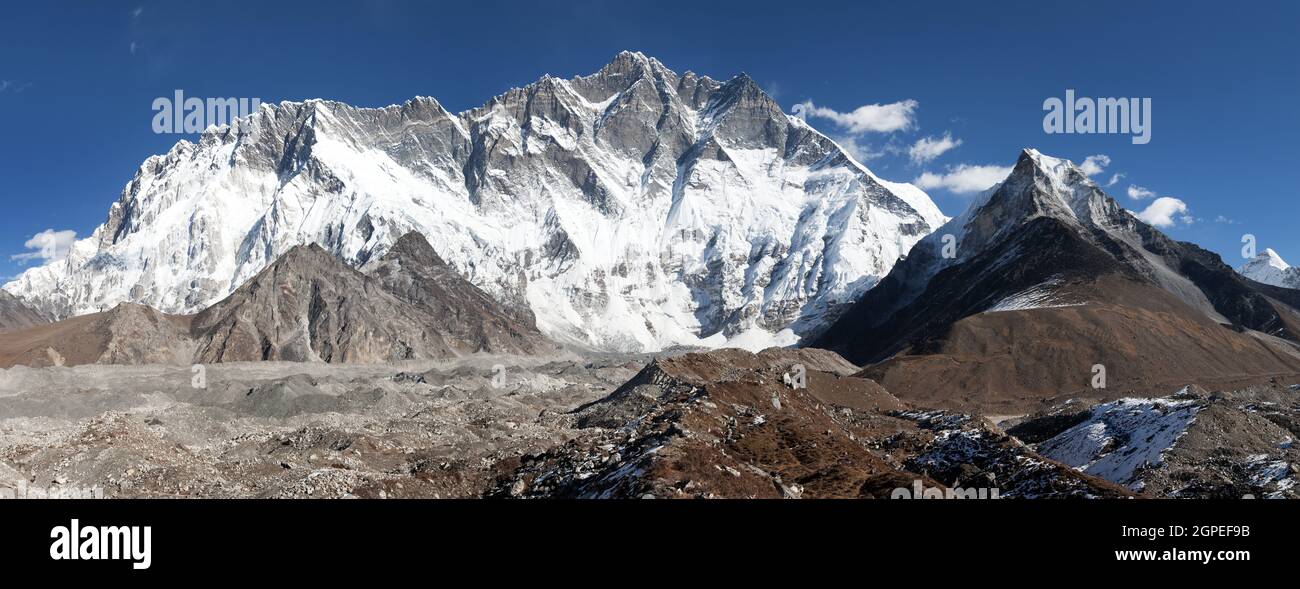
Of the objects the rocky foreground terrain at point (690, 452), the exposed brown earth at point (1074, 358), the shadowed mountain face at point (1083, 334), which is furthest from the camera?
the shadowed mountain face at point (1083, 334)

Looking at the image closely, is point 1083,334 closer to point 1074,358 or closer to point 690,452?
point 1074,358

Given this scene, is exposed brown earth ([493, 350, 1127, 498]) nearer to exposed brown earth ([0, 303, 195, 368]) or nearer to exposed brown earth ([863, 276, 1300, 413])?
exposed brown earth ([863, 276, 1300, 413])

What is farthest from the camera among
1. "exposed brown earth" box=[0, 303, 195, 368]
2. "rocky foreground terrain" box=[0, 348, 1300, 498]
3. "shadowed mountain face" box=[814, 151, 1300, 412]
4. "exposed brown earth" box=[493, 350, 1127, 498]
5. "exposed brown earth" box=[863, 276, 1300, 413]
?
"exposed brown earth" box=[0, 303, 195, 368]

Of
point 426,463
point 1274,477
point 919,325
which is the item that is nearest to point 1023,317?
point 919,325

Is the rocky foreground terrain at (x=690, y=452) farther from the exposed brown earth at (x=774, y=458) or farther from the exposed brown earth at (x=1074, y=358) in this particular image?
the exposed brown earth at (x=1074, y=358)

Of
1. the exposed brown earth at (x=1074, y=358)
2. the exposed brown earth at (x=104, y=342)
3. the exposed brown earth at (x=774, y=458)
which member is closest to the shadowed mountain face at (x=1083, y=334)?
the exposed brown earth at (x=1074, y=358)

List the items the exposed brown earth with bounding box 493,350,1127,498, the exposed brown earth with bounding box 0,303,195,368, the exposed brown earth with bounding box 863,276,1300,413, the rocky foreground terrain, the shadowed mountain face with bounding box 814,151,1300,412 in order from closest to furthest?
1. the exposed brown earth with bounding box 493,350,1127,498
2. the rocky foreground terrain
3. the exposed brown earth with bounding box 863,276,1300,413
4. the shadowed mountain face with bounding box 814,151,1300,412
5. the exposed brown earth with bounding box 0,303,195,368

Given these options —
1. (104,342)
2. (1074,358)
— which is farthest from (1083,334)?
(104,342)

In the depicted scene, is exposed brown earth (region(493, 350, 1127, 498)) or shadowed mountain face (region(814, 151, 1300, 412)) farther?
shadowed mountain face (region(814, 151, 1300, 412))

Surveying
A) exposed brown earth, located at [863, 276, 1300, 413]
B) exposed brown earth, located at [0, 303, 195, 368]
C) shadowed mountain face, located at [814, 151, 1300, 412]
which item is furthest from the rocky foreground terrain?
exposed brown earth, located at [0, 303, 195, 368]

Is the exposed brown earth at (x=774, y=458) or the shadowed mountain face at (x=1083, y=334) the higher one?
the shadowed mountain face at (x=1083, y=334)
